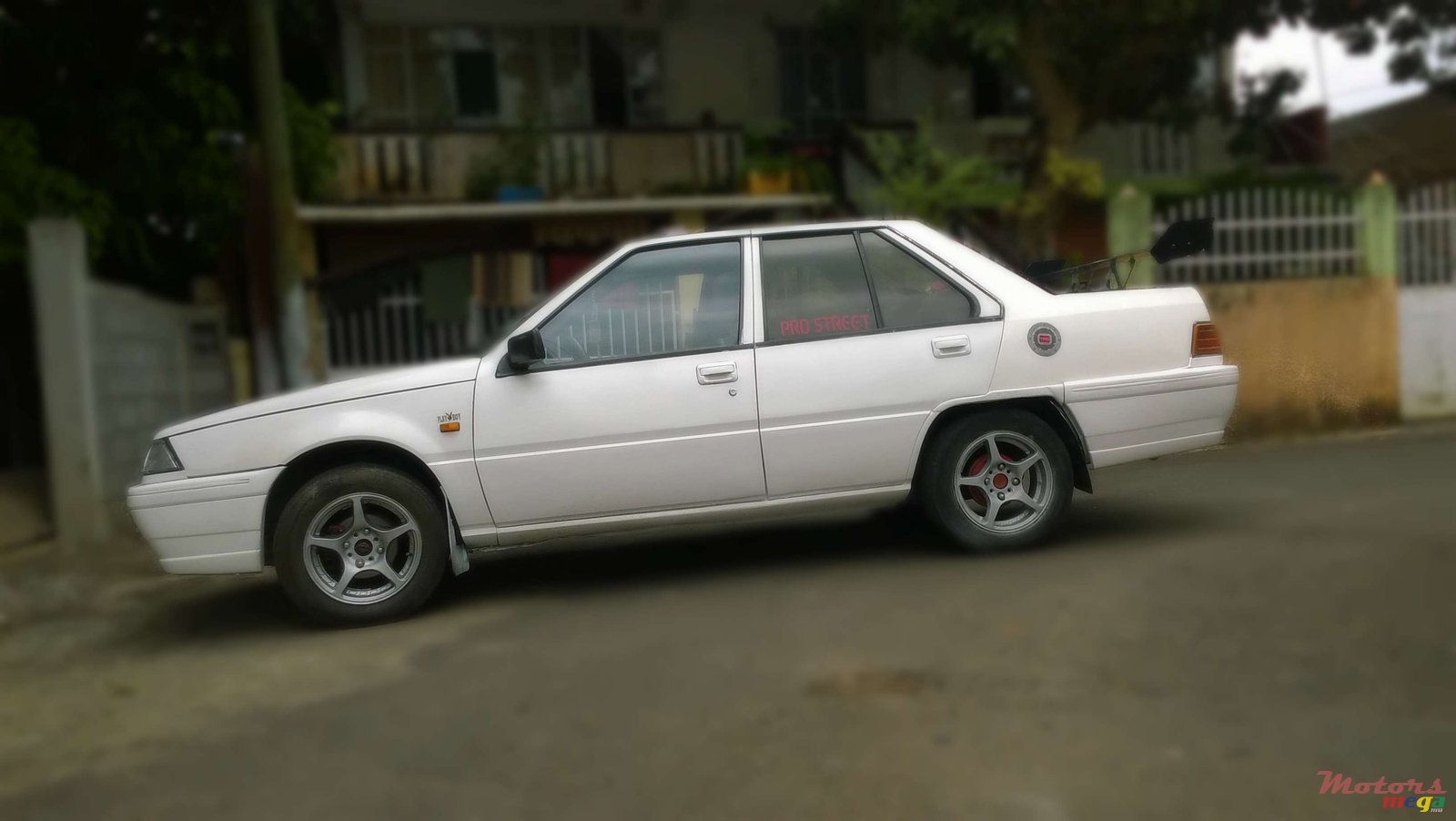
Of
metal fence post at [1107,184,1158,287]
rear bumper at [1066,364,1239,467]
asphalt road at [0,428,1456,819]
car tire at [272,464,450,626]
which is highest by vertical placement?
metal fence post at [1107,184,1158,287]

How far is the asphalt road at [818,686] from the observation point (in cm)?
357

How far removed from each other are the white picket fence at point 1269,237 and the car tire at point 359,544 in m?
7.37

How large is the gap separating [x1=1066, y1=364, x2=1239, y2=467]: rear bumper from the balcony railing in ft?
33.1

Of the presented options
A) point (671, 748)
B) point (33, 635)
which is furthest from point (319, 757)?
point (33, 635)

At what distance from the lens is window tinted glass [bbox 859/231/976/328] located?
5.73m

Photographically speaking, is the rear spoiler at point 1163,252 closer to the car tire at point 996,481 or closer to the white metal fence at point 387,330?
the car tire at point 996,481

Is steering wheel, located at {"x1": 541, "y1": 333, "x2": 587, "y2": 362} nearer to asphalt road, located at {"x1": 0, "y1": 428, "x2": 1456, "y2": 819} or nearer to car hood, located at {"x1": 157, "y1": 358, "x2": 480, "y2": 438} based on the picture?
car hood, located at {"x1": 157, "y1": 358, "x2": 480, "y2": 438}

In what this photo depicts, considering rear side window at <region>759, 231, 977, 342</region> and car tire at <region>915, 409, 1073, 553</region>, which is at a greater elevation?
rear side window at <region>759, 231, 977, 342</region>

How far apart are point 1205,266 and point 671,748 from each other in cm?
846

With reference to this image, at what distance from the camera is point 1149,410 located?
5777 millimetres

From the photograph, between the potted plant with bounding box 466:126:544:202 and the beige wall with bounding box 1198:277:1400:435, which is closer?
the beige wall with bounding box 1198:277:1400:435

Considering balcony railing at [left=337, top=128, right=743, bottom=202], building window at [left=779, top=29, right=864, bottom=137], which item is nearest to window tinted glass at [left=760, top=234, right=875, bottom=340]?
balcony railing at [left=337, top=128, right=743, bottom=202]

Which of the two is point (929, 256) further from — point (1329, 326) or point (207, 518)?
point (1329, 326)

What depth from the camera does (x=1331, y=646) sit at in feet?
14.4
